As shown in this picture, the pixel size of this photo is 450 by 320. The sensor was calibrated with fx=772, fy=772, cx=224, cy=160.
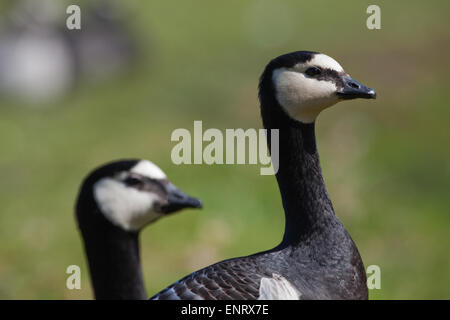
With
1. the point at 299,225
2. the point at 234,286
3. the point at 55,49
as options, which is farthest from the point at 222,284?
the point at 55,49

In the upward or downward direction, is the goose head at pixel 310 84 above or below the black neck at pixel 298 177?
above

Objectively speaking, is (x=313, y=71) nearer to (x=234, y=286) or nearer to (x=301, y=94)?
(x=301, y=94)

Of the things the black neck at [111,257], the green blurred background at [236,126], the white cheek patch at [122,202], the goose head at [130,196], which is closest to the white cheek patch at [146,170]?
the goose head at [130,196]

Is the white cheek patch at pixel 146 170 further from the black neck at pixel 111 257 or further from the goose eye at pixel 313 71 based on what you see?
the goose eye at pixel 313 71

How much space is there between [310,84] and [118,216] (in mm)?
1368

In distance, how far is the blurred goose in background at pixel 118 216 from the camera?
433cm

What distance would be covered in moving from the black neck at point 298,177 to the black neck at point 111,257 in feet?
3.22

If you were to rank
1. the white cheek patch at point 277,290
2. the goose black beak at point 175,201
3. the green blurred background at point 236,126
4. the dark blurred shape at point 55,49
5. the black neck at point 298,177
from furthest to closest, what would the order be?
the dark blurred shape at point 55,49, the green blurred background at point 236,126, the goose black beak at point 175,201, the black neck at point 298,177, the white cheek patch at point 277,290

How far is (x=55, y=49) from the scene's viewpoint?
13.4 metres

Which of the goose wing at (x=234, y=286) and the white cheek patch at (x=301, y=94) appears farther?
the white cheek patch at (x=301, y=94)

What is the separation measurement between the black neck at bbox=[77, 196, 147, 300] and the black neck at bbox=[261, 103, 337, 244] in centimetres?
98

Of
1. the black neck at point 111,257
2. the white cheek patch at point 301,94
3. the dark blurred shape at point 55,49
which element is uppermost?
the dark blurred shape at point 55,49

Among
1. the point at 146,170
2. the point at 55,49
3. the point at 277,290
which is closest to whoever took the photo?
the point at 277,290

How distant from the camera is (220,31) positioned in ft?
50.9
